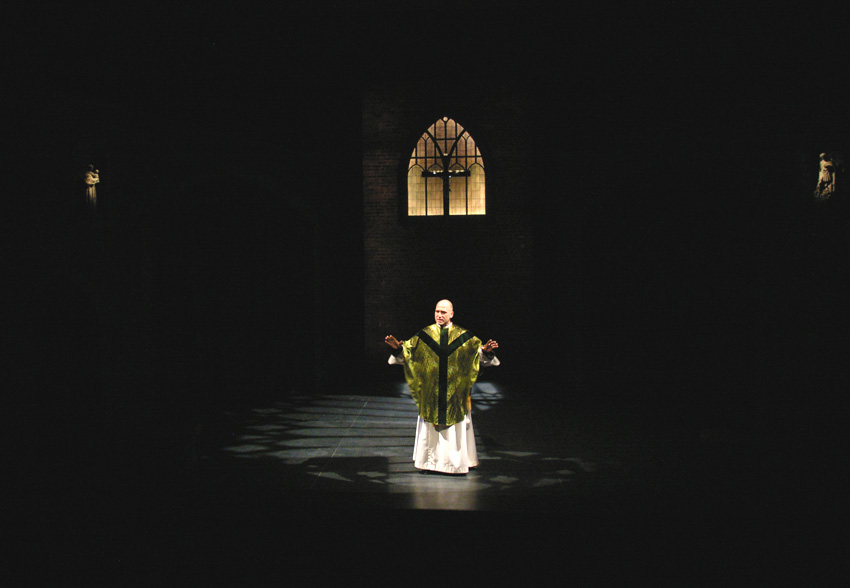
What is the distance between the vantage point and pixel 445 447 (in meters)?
5.01

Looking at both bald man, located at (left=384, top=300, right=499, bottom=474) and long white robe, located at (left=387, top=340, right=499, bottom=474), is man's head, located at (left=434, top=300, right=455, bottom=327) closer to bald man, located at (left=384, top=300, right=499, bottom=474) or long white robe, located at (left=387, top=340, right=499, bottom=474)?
bald man, located at (left=384, top=300, right=499, bottom=474)

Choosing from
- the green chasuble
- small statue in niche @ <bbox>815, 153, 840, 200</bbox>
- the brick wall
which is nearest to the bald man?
the green chasuble

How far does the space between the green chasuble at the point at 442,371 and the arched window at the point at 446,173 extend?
5.11m

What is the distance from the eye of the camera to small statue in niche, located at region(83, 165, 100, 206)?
573cm

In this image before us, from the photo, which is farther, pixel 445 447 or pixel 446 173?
pixel 446 173

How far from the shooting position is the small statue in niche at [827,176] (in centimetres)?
607

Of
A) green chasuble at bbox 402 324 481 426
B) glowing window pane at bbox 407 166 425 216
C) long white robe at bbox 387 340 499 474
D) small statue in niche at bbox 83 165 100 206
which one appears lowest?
long white robe at bbox 387 340 499 474

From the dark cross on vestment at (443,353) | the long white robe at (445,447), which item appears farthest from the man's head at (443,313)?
the long white robe at (445,447)

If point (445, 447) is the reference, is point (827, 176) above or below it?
above

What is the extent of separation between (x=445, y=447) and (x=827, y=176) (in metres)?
4.47

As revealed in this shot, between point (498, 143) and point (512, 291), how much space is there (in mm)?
2267

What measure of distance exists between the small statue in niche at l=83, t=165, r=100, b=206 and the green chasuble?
3138 mm

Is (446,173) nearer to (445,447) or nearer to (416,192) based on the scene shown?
(416,192)

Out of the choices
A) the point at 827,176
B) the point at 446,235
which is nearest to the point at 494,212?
the point at 446,235
